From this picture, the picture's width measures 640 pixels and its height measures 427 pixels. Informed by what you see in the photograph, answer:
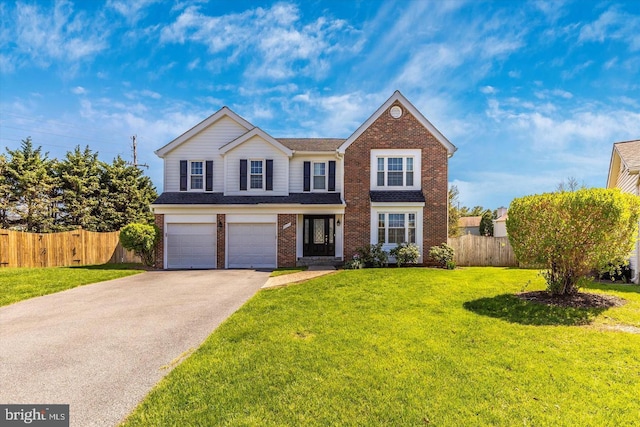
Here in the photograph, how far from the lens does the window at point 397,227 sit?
15648 millimetres

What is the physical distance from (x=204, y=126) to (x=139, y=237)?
22.0 feet

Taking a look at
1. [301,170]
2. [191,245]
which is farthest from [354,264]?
[191,245]

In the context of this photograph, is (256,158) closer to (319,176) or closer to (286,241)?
(319,176)

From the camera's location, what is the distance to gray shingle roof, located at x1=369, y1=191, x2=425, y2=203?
1538cm

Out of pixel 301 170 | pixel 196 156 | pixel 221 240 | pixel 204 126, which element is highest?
pixel 204 126

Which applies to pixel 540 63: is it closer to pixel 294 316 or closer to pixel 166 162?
pixel 294 316

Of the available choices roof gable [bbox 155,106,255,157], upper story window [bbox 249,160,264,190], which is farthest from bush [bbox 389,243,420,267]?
roof gable [bbox 155,106,255,157]

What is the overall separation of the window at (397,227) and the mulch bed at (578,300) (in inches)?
286

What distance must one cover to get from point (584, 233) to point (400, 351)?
5961 mm

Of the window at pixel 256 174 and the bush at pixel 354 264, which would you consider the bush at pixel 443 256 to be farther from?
the window at pixel 256 174

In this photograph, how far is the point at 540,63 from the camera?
12562 mm

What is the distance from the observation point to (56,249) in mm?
17047

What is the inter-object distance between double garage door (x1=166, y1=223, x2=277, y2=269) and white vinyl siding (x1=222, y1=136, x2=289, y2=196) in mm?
1951

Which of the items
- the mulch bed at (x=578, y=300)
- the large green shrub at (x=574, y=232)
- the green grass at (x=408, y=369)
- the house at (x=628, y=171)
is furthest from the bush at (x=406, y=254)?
the house at (x=628, y=171)
